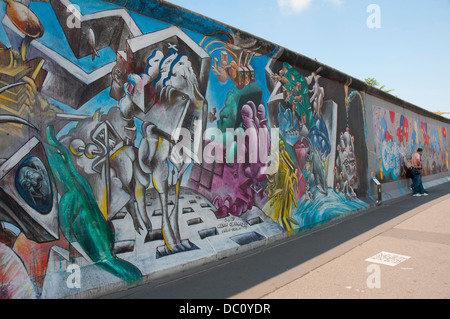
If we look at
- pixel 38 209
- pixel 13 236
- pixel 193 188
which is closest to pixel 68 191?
pixel 38 209

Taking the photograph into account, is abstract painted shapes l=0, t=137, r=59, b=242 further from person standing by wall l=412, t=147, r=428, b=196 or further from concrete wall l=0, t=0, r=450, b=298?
person standing by wall l=412, t=147, r=428, b=196

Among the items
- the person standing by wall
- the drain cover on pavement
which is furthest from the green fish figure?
the person standing by wall

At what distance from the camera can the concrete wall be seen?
11.0 ft

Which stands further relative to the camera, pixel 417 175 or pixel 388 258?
pixel 417 175

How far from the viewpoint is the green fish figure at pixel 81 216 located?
3572 mm

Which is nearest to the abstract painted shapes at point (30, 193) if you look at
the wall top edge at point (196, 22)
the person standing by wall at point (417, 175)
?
the wall top edge at point (196, 22)

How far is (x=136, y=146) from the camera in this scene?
4.31 meters

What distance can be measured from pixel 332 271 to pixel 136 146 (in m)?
3.12

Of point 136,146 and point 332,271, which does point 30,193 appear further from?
point 332,271

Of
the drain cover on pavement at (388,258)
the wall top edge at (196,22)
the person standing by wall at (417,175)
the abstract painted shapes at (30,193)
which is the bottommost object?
the drain cover on pavement at (388,258)

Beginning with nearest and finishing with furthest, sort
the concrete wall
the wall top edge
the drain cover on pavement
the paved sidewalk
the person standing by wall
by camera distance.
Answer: the concrete wall → the paved sidewalk → the wall top edge → the drain cover on pavement → the person standing by wall

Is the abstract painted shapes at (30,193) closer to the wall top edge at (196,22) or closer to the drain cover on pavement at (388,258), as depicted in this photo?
the wall top edge at (196,22)

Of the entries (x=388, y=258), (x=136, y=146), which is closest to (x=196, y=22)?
(x=136, y=146)
